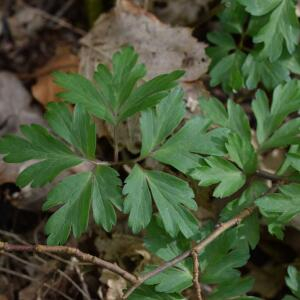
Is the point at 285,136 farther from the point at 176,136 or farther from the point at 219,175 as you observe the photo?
the point at 176,136

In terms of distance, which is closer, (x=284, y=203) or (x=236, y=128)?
(x=284, y=203)

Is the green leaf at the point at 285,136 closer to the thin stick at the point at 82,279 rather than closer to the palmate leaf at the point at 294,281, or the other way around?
the palmate leaf at the point at 294,281

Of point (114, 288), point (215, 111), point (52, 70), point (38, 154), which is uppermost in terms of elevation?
point (215, 111)

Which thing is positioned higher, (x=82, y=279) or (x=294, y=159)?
(x=294, y=159)

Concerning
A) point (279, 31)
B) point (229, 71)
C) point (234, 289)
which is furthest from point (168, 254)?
point (279, 31)

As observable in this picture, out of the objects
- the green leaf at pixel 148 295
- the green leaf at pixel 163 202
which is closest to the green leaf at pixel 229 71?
the green leaf at pixel 163 202

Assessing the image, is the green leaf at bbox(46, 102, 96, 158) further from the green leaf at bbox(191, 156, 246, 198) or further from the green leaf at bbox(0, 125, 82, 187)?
the green leaf at bbox(191, 156, 246, 198)
